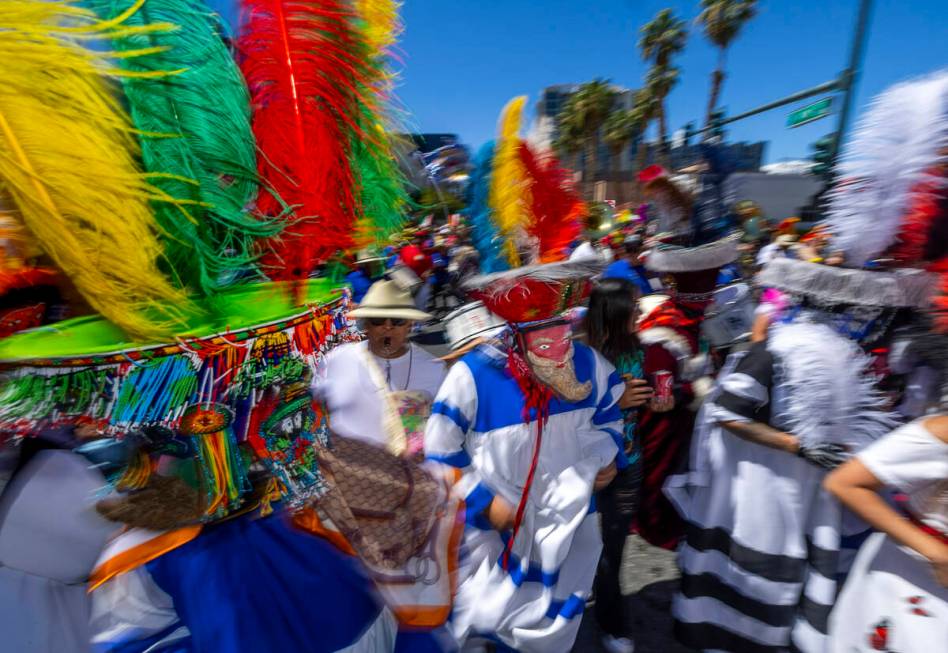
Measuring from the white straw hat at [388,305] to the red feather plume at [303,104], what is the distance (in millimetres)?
1209

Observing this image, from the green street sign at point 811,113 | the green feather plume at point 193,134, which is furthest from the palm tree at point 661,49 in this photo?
the green feather plume at point 193,134

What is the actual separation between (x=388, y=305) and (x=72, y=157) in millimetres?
Result: 1708

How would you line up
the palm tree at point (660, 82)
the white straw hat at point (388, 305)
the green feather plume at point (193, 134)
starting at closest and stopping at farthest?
the green feather plume at point (193, 134) < the white straw hat at point (388, 305) < the palm tree at point (660, 82)

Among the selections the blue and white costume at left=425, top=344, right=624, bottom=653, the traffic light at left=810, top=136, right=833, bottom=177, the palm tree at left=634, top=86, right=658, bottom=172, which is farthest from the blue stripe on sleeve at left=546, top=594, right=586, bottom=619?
the palm tree at left=634, top=86, right=658, bottom=172

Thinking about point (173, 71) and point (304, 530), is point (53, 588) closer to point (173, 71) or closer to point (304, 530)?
point (304, 530)

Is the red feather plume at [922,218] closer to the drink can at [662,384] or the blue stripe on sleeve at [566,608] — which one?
the drink can at [662,384]

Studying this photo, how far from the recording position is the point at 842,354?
5.76 ft

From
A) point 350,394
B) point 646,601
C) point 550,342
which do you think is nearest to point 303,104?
point 350,394

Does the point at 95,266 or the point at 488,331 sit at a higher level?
the point at 95,266

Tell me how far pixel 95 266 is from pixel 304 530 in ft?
3.02

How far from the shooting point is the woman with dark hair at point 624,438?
2443 millimetres

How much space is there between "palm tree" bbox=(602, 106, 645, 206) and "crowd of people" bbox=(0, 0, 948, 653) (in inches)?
1004

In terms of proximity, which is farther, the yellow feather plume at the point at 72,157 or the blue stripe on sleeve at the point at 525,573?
the blue stripe on sleeve at the point at 525,573

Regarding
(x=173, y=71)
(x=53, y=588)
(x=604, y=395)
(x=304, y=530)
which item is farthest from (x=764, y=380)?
(x=53, y=588)
